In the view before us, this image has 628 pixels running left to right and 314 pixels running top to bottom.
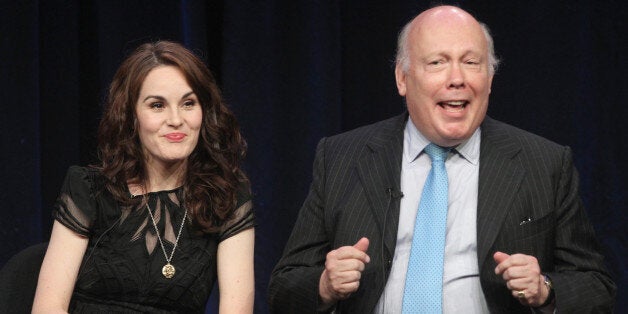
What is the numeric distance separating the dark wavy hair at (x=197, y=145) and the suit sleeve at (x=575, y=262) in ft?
3.26

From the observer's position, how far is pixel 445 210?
2.88 metres

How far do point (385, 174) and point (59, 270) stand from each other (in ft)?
3.37

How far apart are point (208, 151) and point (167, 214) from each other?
24cm

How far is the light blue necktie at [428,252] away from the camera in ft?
9.16

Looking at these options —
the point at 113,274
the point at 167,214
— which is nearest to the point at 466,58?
the point at 167,214

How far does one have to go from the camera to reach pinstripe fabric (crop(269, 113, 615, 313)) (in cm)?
280

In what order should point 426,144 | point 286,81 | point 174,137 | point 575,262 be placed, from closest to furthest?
point 575,262 < point 174,137 < point 426,144 < point 286,81

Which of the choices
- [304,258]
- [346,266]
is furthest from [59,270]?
[346,266]

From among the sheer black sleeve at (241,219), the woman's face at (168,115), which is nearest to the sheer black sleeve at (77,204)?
the woman's face at (168,115)

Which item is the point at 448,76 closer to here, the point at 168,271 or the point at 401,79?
the point at 401,79

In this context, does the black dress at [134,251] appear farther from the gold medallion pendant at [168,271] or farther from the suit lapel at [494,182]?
the suit lapel at [494,182]

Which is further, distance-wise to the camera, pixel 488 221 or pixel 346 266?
pixel 488 221

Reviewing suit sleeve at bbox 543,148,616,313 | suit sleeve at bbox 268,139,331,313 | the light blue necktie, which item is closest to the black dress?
suit sleeve at bbox 268,139,331,313

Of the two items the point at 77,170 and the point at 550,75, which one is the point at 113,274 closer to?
the point at 77,170
